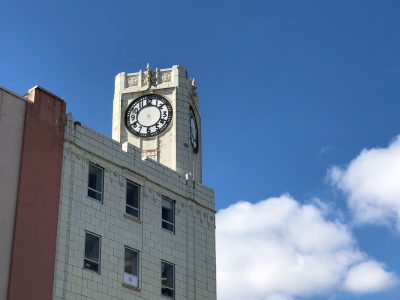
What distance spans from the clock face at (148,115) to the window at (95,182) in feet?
26.5

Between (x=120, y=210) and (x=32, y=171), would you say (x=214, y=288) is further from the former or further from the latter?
(x=32, y=171)

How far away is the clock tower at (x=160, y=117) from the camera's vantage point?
142 feet

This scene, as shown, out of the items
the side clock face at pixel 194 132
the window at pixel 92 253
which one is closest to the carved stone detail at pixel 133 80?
the side clock face at pixel 194 132

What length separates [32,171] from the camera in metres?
32.9

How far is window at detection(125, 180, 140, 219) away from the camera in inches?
1464

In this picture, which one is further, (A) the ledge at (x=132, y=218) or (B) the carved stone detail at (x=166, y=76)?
(B) the carved stone detail at (x=166, y=76)

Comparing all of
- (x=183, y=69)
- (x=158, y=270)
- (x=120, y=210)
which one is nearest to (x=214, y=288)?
(x=158, y=270)

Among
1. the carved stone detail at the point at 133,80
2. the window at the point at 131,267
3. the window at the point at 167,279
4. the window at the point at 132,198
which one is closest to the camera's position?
the window at the point at 131,267

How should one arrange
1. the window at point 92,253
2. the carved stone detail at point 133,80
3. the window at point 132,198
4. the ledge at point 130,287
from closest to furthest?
the window at point 92,253 < the ledge at point 130,287 < the window at point 132,198 < the carved stone detail at point 133,80

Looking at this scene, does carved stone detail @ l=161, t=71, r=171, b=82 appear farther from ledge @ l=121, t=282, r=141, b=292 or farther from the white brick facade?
ledge @ l=121, t=282, r=141, b=292

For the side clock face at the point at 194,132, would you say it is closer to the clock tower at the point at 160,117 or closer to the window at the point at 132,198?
the clock tower at the point at 160,117

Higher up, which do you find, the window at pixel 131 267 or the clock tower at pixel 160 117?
the clock tower at pixel 160 117

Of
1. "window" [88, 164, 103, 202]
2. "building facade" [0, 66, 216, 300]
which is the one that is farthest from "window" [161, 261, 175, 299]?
Answer: "window" [88, 164, 103, 202]

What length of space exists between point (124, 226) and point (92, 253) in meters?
2.37
